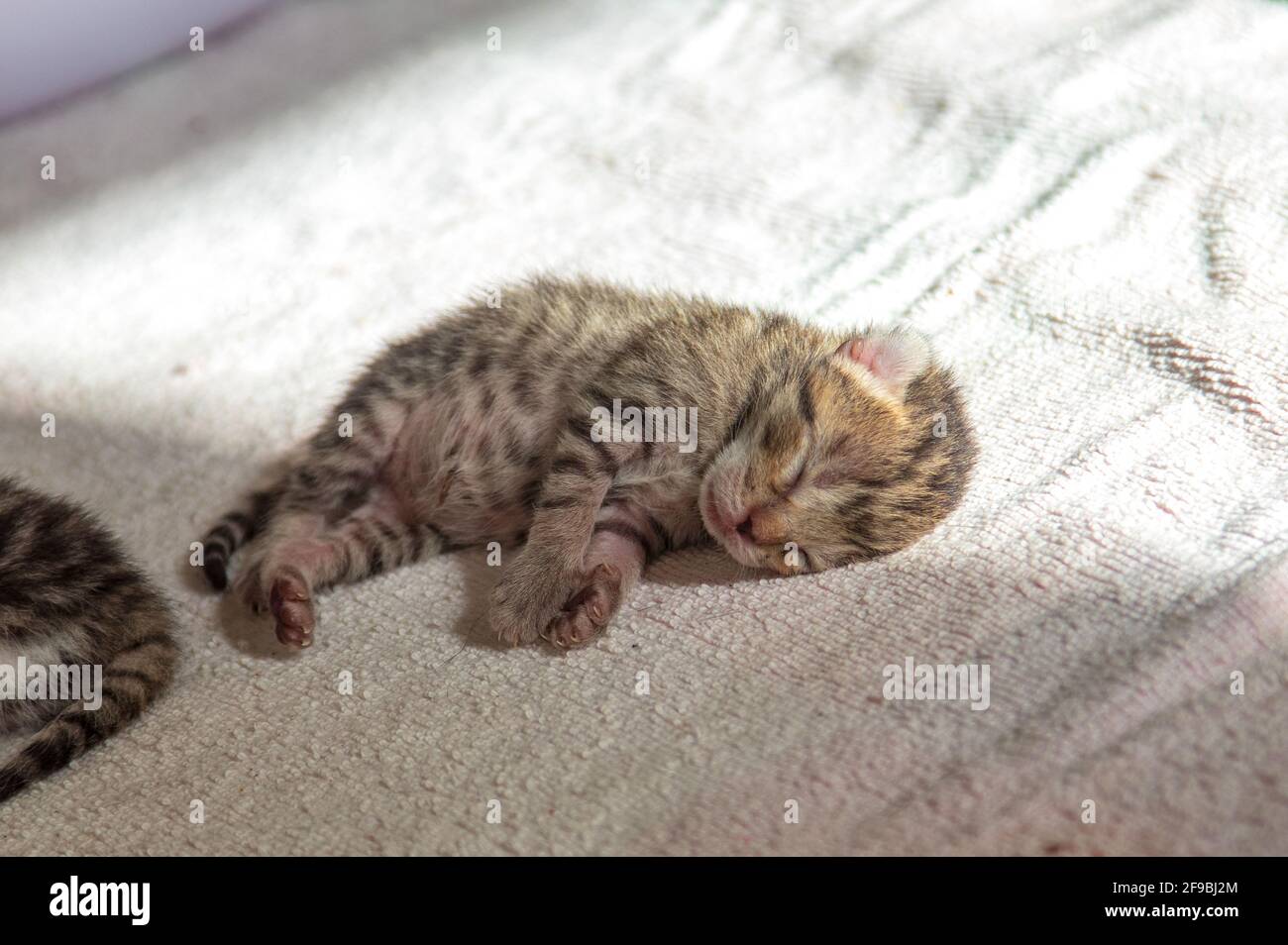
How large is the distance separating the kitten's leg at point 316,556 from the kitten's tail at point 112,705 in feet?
0.78

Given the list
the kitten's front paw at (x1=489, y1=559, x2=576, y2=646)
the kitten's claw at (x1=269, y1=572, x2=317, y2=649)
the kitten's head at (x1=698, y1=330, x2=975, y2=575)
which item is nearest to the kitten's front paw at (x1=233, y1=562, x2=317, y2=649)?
the kitten's claw at (x1=269, y1=572, x2=317, y2=649)

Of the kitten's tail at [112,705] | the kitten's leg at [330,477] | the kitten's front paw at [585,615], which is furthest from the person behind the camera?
the kitten's leg at [330,477]

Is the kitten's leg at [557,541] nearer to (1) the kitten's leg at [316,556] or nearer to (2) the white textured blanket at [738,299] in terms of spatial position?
(2) the white textured blanket at [738,299]

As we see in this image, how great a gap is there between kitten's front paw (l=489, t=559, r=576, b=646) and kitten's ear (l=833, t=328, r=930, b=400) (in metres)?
0.79

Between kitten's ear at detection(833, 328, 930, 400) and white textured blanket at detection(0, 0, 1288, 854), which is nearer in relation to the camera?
white textured blanket at detection(0, 0, 1288, 854)

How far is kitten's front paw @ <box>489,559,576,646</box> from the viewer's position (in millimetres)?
2691

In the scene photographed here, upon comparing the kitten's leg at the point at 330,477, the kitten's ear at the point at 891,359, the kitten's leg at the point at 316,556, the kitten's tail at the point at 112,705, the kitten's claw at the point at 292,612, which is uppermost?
the kitten's ear at the point at 891,359

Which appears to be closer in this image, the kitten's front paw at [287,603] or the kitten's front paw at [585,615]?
the kitten's front paw at [585,615]

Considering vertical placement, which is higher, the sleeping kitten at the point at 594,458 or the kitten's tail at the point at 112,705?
the sleeping kitten at the point at 594,458

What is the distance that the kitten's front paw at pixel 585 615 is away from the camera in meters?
2.62

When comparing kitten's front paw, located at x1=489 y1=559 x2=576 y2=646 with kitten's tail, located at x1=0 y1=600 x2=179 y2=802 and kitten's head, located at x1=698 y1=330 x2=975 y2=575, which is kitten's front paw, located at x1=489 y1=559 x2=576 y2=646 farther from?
kitten's tail, located at x1=0 y1=600 x2=179 y2=802

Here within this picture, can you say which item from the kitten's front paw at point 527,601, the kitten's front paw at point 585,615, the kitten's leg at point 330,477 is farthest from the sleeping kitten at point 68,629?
the kitten's front paw at point 585,615

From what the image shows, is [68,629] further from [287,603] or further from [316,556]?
[316,556]

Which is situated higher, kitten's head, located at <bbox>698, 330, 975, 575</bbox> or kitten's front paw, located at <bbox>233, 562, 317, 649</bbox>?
kitten's head, located at <bbox>698, 330, 975, 575</bbox>
